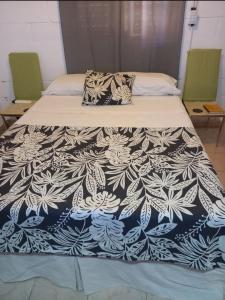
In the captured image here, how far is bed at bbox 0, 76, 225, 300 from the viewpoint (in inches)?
43.0

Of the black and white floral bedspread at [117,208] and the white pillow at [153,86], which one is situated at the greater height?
the white pillow at [153,86]

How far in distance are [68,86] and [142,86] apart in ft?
2.36

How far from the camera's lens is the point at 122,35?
2.27m

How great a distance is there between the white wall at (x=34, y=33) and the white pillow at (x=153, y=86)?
2.85ft

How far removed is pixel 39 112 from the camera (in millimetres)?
2066

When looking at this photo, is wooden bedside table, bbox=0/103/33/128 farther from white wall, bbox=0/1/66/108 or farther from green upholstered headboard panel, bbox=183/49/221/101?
green upholstered headboard panel, bbox=183/49/221/101

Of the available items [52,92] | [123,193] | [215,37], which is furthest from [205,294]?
[215,37]

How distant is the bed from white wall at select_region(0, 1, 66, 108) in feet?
4.65

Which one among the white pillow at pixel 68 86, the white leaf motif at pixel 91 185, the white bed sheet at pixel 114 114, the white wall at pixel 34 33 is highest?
the white wall at pixel 34 33

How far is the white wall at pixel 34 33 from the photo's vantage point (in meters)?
2.30

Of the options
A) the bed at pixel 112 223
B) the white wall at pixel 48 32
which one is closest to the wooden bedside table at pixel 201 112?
the white wall at pixel 48 32

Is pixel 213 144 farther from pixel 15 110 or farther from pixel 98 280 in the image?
pixel 15 110

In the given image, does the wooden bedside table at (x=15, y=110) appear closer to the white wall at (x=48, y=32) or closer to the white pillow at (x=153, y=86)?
the white wall at (x=48, y=32)

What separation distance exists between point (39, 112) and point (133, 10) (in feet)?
3.99
